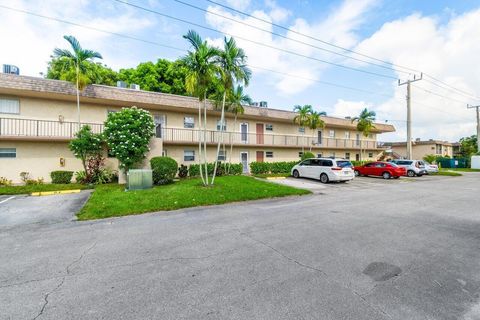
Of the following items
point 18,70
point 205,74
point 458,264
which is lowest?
point 458,264

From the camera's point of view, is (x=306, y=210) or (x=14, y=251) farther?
(x=306, y=210)

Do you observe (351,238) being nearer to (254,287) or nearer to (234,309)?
(254,287)

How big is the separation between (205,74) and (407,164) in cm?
2214

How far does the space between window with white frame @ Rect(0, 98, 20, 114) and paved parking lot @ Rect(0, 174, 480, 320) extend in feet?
38.7

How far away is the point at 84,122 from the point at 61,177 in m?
4.05

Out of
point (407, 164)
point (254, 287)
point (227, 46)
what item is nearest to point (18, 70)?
point (227, 46)

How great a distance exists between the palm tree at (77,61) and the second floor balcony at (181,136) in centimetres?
240

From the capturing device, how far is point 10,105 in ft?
44.2

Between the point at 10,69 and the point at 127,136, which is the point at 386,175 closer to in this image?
the point at 127,136

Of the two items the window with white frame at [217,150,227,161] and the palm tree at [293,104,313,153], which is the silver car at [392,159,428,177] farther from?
the window with white frame at [217,150,227,161]

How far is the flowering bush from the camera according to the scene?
1274cm

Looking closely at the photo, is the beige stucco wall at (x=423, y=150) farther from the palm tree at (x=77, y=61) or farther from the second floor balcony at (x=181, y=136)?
the palm tree at (x=77, y=61)

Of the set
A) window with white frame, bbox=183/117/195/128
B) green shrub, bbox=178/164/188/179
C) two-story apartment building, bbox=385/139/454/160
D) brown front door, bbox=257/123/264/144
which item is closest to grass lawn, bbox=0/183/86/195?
green shrub, bbox=178/164/188/179

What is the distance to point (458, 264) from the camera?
150 inches
